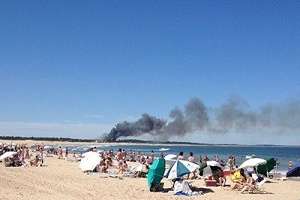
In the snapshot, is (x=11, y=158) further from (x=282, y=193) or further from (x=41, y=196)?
(x=282, y=193)

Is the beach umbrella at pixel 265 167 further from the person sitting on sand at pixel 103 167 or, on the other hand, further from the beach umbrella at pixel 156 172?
the person sitting on sand at pixel 103 167

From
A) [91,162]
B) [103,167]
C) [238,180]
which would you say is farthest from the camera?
[103,167]

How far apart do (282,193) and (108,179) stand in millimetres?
8720

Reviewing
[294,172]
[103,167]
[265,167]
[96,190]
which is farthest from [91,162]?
[294,172]

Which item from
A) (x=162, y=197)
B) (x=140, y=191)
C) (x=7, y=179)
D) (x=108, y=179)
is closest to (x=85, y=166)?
(x=108, y=179)

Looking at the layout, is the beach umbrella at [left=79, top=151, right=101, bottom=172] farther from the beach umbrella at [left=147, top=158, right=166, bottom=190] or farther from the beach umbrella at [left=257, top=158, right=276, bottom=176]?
the beach umbrella at [left=257, top=158, right=276, bottom=176]

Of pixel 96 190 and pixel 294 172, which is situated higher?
pixel 294 172

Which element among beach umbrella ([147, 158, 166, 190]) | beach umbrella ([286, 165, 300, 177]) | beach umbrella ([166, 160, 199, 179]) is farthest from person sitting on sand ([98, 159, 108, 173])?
beach umbrella ([286, 165, 300, 177])

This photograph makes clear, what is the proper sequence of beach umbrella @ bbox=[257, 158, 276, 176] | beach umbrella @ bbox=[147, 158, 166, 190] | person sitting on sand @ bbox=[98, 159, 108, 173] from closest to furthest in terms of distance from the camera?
beach umbrella @ bbox=[147, 158, 166, 190] → beach umbrella @ bbox=[257, 158, 276, 176] → person sitting on sand @ bbox=[98, 159, 108, 173]

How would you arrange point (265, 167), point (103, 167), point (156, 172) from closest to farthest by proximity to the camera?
point (156, 172)
point (265, 167)
point (103, 167)

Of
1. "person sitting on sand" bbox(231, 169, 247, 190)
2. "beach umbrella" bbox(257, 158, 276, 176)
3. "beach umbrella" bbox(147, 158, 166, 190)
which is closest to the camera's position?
"beach umbrella" bbox(147, 158, 166, 190)

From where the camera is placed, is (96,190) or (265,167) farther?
(265,167)

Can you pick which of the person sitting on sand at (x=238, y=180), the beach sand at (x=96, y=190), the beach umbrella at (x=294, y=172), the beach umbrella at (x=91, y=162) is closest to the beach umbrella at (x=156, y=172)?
the beach sand at (x=96, y=190)

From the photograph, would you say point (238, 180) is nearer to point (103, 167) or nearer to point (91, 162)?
point (91, 162)
